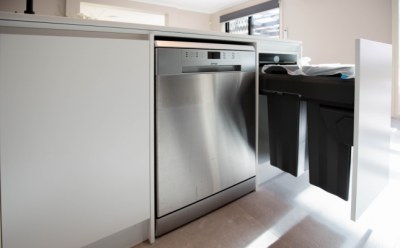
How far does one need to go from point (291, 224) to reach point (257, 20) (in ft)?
13.9

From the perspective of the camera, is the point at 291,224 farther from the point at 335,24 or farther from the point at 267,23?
the point at 267,23

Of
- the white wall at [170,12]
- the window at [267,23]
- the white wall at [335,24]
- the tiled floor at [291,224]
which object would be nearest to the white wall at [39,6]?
the white wall at [170,12]

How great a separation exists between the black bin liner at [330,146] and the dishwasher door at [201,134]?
1.14 ft

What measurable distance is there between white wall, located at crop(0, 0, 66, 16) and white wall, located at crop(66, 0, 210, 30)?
0.45 feet

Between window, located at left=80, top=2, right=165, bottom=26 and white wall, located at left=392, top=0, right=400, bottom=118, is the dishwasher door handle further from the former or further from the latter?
window, located at left=80, top=2, right=165, bottom=26

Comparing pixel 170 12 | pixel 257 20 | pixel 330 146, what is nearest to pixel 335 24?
pixel 257 20

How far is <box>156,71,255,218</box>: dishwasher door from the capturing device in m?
1.06

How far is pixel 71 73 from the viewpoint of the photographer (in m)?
0.81

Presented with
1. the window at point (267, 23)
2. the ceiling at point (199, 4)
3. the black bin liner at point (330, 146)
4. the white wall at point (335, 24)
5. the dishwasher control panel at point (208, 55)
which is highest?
the ceiling at point (199, 4)

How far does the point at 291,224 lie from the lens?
48.1 inches

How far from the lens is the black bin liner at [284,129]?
1.27m

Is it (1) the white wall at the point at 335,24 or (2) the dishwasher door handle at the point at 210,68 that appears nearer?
(2) the dishwasher door handle at the point at 210,68

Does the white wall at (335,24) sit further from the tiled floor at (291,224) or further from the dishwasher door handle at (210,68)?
the dishwasher door handle at (210,68)

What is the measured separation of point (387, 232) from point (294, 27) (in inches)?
124
